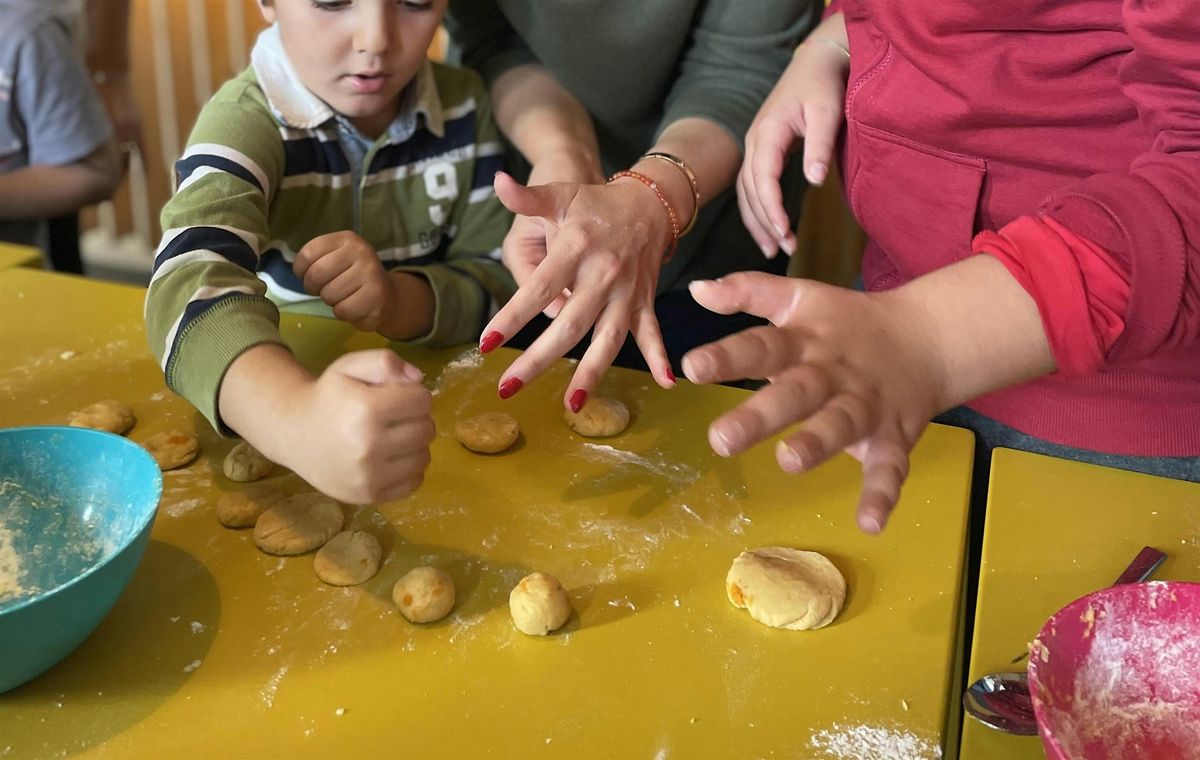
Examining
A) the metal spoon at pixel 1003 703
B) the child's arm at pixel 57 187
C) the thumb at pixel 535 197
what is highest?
the thumb at pixel 535 197

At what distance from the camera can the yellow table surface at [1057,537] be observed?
2.43 feet

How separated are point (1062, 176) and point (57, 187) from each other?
1687mm

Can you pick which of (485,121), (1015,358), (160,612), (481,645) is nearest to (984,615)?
(1015,358)

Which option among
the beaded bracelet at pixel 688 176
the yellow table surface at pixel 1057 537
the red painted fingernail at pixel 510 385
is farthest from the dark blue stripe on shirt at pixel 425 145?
the yellow table surface at pixel 1057 537

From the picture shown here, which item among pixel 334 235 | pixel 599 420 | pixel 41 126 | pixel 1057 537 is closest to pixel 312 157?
pixel 334 235

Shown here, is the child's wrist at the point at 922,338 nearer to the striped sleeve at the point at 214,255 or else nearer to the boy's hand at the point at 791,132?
the boy's hand at the point at 791,132

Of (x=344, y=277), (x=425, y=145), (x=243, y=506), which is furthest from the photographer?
(x=425, y=145)

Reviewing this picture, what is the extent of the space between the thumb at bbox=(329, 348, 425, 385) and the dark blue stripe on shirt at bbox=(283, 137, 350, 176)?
0.50m

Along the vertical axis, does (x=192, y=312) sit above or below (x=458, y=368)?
above

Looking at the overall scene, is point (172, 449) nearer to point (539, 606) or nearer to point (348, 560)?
point (348, 560)

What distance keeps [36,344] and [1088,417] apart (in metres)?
1.07

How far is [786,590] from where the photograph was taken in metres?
0.72

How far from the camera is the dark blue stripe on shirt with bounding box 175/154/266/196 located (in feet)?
3.44

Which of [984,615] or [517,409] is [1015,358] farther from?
[517,409]
